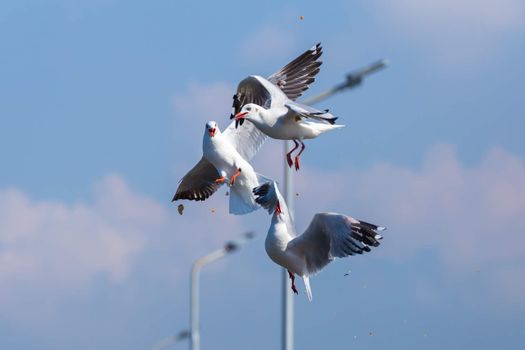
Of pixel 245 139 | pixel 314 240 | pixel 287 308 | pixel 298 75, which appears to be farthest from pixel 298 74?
pixel 287 308

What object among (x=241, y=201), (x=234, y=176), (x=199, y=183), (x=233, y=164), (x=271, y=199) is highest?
(x=199, y=183)

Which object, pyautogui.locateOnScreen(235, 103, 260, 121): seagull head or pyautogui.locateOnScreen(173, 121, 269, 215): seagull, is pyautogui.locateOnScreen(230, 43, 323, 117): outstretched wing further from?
pyautogui.locateOnScreen(235, 103, 260, 121): seagull head

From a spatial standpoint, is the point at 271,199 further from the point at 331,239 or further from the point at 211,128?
the point at 211,128

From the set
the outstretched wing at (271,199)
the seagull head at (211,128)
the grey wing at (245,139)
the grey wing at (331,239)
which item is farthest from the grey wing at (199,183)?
the grey wing at (331,239)

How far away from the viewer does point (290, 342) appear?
79.2 feet

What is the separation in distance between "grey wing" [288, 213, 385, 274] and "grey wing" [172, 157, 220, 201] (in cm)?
298

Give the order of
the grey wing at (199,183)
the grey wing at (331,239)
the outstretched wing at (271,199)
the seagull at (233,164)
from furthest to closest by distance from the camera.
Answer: the grey wing at (199,183), the seagull at (233,164), the outstretched wing at (271,199), the grey wing at (331,239)

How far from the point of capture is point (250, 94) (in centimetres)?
1980

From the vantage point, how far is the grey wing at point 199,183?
20.9 metres

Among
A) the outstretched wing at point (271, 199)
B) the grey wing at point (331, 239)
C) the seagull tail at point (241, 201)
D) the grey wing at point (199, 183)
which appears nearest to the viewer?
the grey wing at point (331, 239)

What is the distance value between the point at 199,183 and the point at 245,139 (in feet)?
2.77

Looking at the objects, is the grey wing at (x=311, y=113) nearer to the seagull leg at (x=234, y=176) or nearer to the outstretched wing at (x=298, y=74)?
the seagull leg at (x=234, y=176)

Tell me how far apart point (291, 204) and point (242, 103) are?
13.6 ft

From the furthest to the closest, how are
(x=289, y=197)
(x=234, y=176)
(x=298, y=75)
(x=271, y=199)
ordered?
(x=289, y=197) < (x=298, y=75) < (x=234, y=176) < (x=271, y=199)
